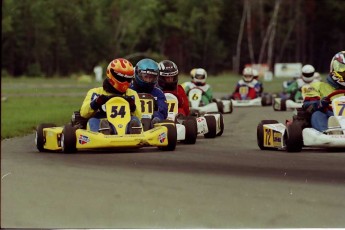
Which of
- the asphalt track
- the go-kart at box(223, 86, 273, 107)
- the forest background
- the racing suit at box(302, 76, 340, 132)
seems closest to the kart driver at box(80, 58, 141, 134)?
the asphalt track

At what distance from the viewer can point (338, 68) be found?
906 cm

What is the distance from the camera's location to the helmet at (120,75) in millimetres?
8453

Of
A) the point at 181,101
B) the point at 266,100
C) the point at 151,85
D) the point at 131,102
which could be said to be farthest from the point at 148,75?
the point at 266,100

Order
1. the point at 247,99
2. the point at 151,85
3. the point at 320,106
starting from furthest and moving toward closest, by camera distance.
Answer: the point at 247,99, the point at 151,85, the point at 320,106

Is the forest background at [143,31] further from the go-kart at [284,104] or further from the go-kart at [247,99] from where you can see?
the go-kart at [247,99]

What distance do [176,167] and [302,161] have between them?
1.08m

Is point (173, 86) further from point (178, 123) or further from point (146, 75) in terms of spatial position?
point (146, 75)

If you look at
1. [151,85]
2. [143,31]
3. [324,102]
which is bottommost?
[324,102]

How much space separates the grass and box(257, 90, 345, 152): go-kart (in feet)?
2.34

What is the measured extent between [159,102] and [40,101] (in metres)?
4.74

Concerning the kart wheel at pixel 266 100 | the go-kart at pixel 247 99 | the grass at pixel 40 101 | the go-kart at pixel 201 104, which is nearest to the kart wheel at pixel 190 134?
the grass at pixel 40 101

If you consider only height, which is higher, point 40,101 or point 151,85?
point 151,85

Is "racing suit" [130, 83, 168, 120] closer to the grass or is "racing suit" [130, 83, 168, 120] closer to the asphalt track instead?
the grass

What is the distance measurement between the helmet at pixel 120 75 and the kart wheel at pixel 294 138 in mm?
1469
